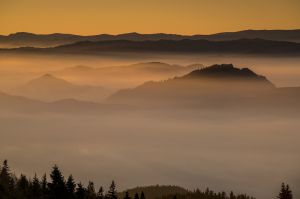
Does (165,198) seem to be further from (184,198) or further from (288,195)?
(288,195)

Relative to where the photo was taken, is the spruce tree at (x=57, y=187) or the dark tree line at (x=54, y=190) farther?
the dark tree line at (x=54, y=190)

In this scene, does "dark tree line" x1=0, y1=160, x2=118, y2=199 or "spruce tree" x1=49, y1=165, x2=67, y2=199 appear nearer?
"spruce tree" x1=49, y1=165, x2=67, y2=199

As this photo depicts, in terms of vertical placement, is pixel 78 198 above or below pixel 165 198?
below

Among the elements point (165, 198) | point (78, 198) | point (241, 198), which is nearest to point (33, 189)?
point (78, 198)

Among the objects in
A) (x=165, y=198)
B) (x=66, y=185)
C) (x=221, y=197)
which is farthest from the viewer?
(x=165, y=198)

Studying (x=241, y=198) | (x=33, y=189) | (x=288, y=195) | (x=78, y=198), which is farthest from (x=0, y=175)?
(x=241, y=198)

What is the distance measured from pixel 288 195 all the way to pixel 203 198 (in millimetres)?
49009

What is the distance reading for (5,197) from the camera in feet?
208

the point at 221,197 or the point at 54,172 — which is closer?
the point at 54,172

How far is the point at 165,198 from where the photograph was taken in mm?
157750

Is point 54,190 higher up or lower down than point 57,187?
lower down

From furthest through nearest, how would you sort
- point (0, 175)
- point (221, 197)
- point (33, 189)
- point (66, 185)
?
point (221, 197), point (0, 175), point (33, 189), point (66, 185)

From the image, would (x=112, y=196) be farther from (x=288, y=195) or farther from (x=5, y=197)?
(x=288, y=195)

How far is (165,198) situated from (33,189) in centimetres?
8668
